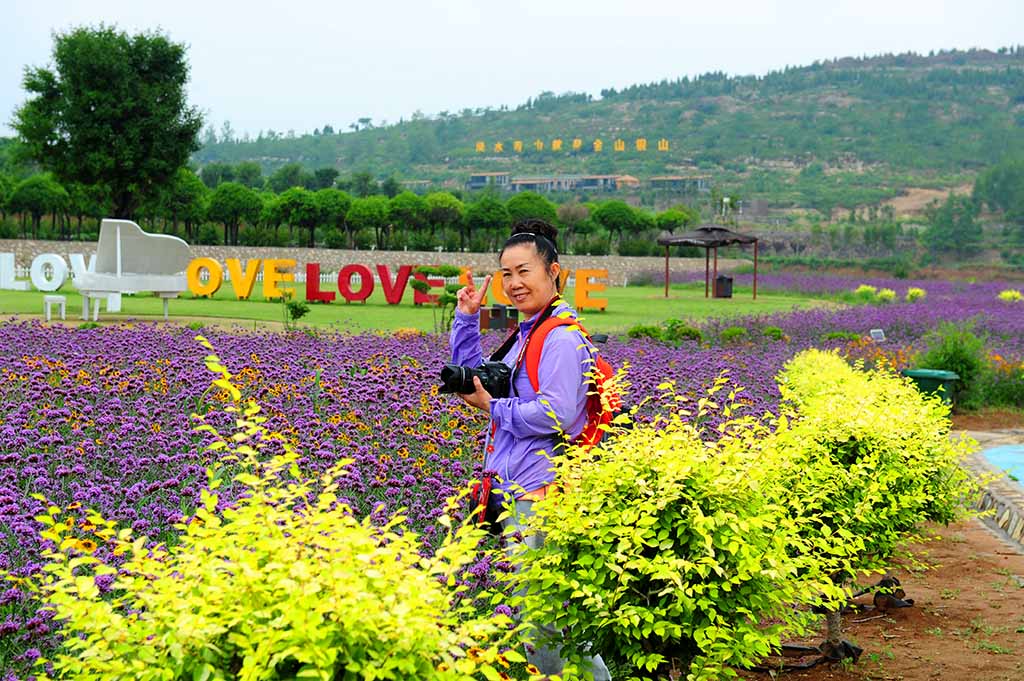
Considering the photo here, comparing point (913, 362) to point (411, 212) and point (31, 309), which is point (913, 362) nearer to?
point (31, 309)

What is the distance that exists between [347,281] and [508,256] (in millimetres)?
24355

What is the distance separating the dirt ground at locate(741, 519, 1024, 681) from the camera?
5105 millimetres

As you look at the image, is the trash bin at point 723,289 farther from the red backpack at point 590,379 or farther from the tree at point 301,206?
the red backpack at point 590,379

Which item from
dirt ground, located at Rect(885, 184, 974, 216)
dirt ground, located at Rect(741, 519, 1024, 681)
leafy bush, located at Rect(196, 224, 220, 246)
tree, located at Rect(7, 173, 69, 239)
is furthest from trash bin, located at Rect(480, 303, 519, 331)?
dirt ground, located at Rect(885, 184, 974, 216)

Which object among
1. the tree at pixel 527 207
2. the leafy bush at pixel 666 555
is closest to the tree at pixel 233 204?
the tree at pixel 527 207

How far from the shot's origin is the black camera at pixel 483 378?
3.70 meters

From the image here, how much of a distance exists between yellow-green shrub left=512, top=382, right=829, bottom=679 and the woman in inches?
7.9

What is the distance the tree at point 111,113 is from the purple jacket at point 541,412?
110 feet

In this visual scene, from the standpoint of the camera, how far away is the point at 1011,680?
4.88 m

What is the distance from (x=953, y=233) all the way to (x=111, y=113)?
5929cm

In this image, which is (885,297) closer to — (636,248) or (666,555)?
(636,248)

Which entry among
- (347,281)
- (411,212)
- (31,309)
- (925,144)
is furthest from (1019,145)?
(31,309)

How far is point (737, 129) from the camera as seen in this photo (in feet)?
479

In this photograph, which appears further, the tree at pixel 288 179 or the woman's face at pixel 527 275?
the tree at pixel 288 179
